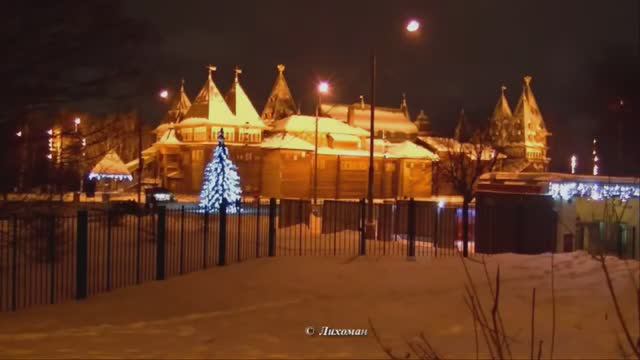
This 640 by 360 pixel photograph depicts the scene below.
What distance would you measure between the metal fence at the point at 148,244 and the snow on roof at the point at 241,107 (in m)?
40.1

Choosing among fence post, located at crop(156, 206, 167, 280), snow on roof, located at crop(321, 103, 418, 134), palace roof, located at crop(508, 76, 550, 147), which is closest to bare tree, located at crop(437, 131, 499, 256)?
snow on roof, located at crop(321, 103, 418, 134)

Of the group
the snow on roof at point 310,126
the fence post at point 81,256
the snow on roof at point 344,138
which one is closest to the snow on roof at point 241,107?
the snow on roof at point 310,126

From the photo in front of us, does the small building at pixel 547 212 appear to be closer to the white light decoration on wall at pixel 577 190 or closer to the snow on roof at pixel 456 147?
the white light decoration on wall at pixel 577 190

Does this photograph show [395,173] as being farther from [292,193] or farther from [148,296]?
[148,296]

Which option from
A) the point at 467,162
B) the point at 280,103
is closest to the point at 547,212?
the point at 467,162

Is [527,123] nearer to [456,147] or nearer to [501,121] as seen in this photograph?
[501,121]

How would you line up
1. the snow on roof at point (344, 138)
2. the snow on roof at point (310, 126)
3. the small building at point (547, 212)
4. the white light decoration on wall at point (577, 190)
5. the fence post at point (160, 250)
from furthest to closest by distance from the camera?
1. the snow on roof at point (344, 138)
2. the snow on roof at point (310, 126)
3. the white light decoration on wall at point (577, 190)
4. the small building at point (547, 212)
5. the fence post at point (160, 250)

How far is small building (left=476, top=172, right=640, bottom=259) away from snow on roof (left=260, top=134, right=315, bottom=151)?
36102 mm

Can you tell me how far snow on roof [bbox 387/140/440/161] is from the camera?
231 ft

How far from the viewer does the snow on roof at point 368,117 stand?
8050 centimetres

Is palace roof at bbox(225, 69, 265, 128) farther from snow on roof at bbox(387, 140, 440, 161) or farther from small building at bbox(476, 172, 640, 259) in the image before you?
small building at bbox(476, 172, 640, 259)

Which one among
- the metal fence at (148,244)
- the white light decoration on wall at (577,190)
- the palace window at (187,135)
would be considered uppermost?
the palace window at (187,135)

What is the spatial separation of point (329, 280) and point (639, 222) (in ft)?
49.5

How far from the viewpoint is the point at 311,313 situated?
32.9 ft
